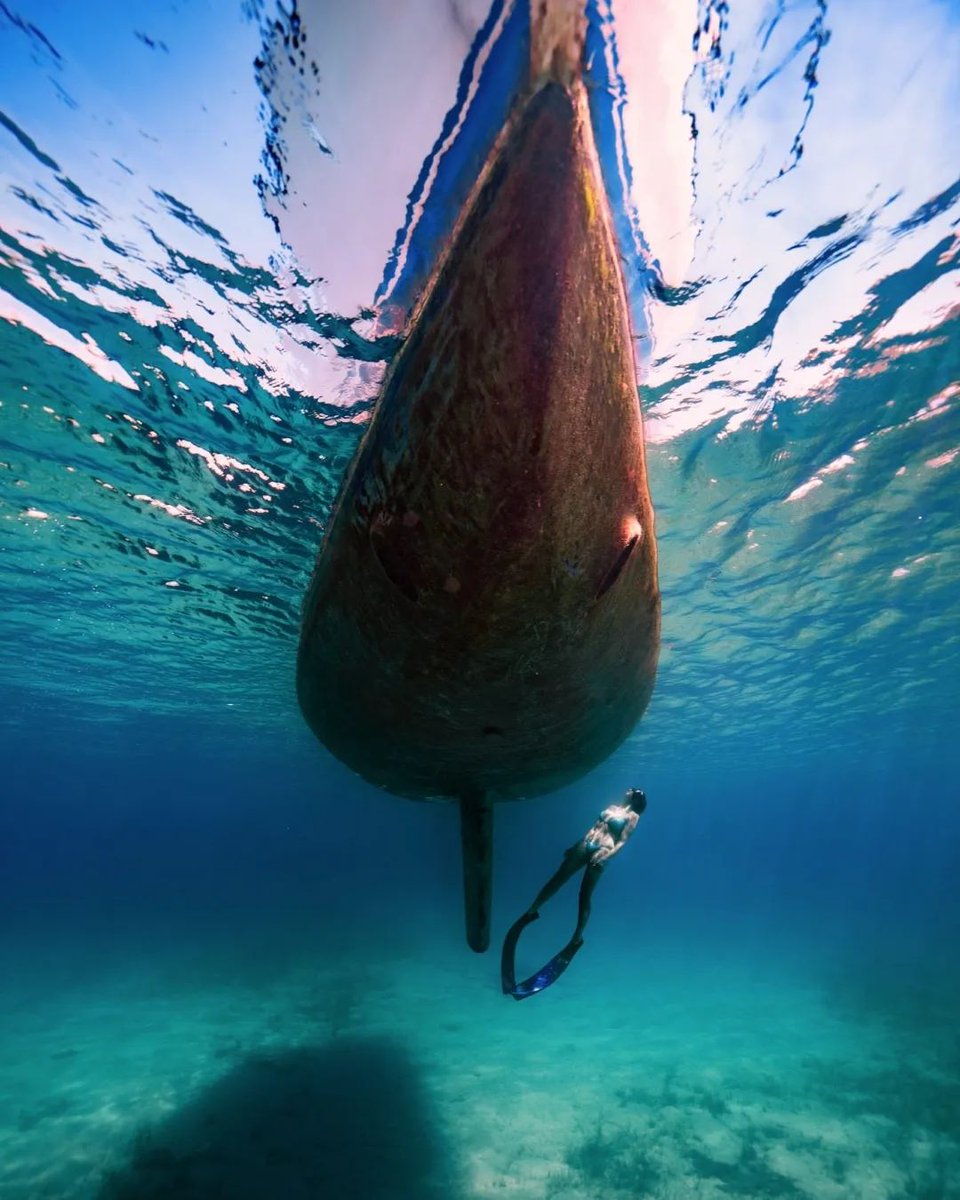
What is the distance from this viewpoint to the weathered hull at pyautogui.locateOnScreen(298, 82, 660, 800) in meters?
2.11

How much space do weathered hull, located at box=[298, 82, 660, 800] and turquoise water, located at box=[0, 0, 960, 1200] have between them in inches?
121

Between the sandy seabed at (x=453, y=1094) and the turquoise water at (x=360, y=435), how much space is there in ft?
0.39

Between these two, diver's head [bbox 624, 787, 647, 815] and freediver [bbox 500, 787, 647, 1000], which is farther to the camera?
diver's head [bbox 624, 787, 647, 815]

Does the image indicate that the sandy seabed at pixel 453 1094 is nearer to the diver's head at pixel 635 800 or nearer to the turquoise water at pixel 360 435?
the turquoise water at pixel 360 435

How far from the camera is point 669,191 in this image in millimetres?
5695

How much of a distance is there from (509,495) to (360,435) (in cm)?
733

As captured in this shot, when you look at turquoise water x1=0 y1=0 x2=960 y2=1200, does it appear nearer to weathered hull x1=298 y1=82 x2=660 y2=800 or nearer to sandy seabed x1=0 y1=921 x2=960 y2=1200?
sandy seabed x1=0 y1=921 x2=960 y2=1200

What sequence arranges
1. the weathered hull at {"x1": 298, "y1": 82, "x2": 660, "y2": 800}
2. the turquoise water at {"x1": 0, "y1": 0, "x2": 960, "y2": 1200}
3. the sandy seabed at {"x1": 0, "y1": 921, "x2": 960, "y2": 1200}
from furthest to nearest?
the sandy seabed at {"x1": 0, "y1": 921, "x2": 960, "y2": 1200}, the turquoise water at {"x1": 0, "y1": 0, "x2": 960, "y2": 1200}, the weathered hull at {"x1": 298, "y1": 82, "x2": 660, "y2": 800}

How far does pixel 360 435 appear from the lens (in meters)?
9.13

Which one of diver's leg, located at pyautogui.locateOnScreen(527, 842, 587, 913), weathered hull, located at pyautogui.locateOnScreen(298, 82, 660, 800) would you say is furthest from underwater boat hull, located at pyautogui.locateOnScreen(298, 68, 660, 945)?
diver's leg, located at pyautogui.locateOnScreen(527, 842, 587, 913)

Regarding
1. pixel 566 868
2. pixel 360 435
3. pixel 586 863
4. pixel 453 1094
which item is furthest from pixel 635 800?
pixel 453 1094

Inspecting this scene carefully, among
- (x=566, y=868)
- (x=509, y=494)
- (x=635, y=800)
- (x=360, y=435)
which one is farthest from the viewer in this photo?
(x=360, y=435)

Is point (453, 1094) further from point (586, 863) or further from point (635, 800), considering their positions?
point (635, 800)

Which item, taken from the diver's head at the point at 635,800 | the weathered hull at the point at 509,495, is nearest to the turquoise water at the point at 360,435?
the weathered hull at the point at 509,495
